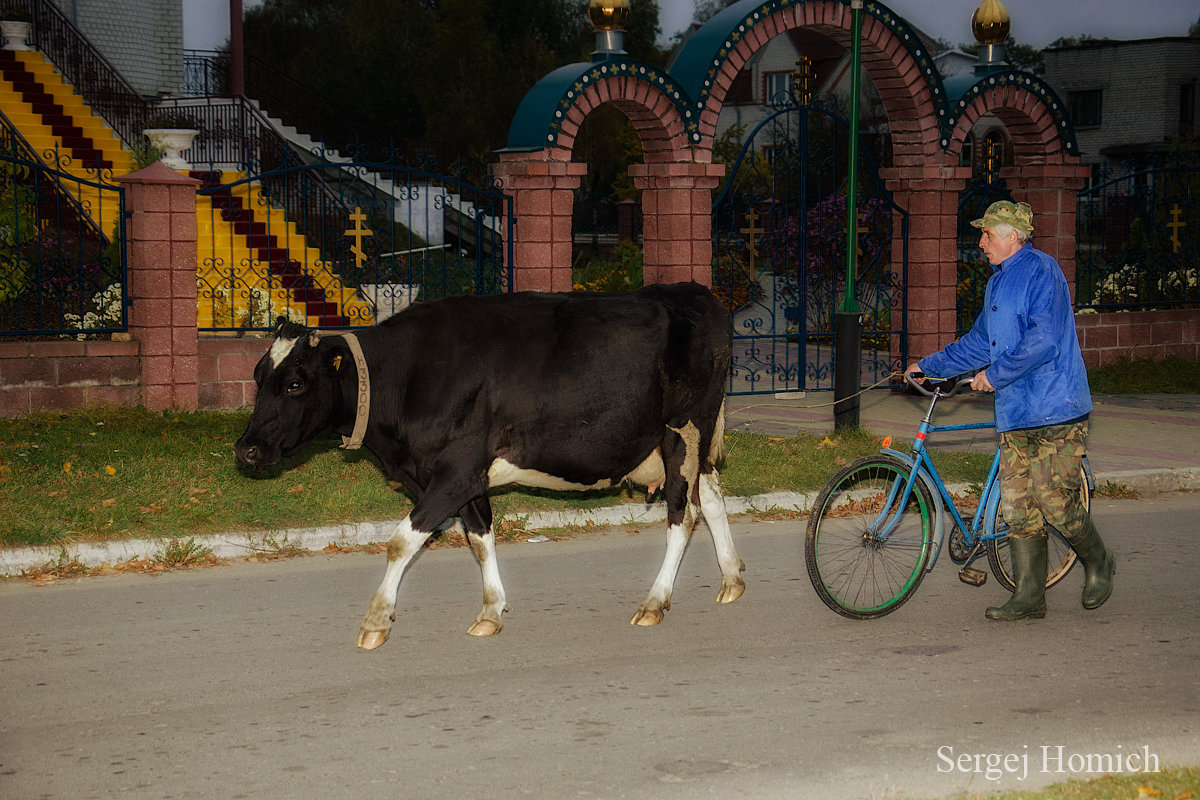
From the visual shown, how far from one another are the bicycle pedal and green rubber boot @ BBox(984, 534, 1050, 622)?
34 cm

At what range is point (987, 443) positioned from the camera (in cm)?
1292

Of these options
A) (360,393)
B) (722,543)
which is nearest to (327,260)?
(722,543)

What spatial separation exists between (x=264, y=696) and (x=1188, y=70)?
2435 inches

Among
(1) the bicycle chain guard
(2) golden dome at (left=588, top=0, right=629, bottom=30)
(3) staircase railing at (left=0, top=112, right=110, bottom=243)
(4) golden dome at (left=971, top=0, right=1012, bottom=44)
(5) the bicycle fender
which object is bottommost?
(1) the bicycle chain guard

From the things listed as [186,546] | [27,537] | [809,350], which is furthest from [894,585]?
[809,350]

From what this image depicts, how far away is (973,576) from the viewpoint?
763 cm

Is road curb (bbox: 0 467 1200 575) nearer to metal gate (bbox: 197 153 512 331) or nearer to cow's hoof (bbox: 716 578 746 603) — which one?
metal gate (bbox: 197 153 512 331)

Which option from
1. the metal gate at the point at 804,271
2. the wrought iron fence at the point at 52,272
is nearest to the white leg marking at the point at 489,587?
the metal gate at the point at 804,271

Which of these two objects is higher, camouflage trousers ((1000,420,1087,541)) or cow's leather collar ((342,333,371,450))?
cow's leather collar ((342,333,371,450))

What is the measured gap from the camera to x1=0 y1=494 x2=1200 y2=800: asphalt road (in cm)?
518

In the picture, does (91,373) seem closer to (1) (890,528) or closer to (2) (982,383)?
(1) (890,528)

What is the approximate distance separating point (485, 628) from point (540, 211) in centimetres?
751

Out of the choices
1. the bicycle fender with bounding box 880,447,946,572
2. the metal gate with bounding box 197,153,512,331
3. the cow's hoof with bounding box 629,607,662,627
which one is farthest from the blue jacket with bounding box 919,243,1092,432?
the metal gate with bounding box 197,153,512,331

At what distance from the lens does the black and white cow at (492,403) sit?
678 cm
